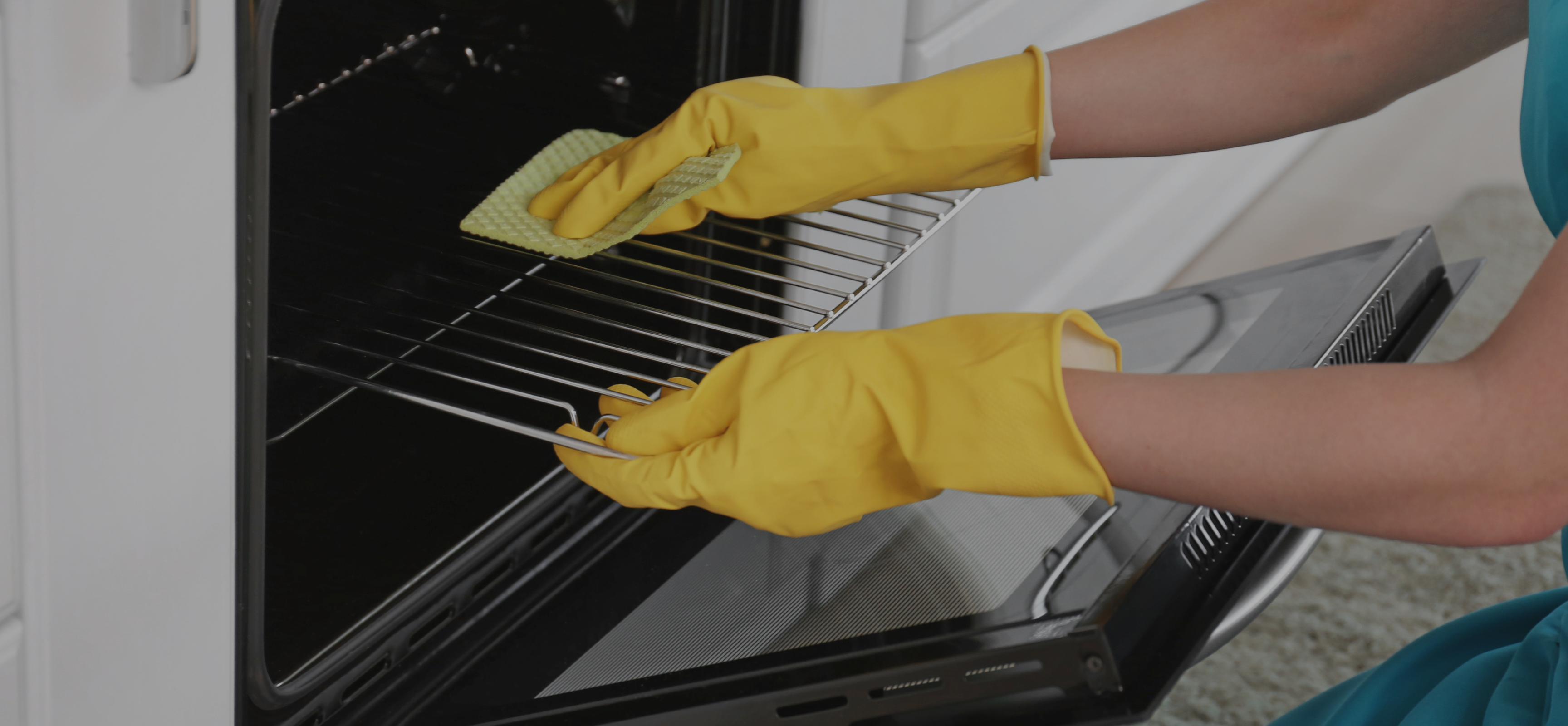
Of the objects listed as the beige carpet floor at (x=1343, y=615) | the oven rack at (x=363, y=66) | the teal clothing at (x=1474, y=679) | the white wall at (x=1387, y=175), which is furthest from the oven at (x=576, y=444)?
the white wall at (x=1387, y=175)

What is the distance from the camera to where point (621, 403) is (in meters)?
0.89

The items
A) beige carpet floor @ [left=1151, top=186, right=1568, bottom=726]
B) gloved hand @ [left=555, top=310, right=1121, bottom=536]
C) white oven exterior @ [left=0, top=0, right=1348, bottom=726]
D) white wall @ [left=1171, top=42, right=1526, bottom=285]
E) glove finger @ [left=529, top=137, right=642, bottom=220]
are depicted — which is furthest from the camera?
white wall @ [left=1171, top=42, right=1526, bottom=285]

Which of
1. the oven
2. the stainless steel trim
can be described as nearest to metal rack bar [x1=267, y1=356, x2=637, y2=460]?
the oven

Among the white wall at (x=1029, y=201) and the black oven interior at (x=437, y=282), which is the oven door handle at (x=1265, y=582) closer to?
the black oven interior at (x=437, y=282)

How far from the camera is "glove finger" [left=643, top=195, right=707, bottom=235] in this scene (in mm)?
953

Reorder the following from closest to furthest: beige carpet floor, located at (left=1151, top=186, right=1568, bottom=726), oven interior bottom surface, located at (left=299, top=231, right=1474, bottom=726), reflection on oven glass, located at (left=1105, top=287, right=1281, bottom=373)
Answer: oven interior bottom surface, located at (left=299, top=231, right=1474, bottom=726) → reflection on oven glass, located at (left=1105, top=287, right=1281, bottom=373) → beige carpet floor, located at (left=1151, top=186, right=1568, bottom=726)

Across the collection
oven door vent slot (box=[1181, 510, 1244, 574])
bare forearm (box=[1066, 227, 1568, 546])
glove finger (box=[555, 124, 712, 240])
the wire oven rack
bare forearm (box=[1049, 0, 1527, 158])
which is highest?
bare forearm (box=[1049, 0, 1527, 158])

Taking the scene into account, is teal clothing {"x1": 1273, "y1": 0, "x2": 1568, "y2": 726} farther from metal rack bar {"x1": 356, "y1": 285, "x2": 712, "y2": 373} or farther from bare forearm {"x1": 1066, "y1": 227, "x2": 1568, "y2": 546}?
metal rack bar {"x1": 356, "y1": 285, "x2": 712, "y2": 373}

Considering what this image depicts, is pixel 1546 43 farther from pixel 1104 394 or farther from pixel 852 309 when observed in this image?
pixel 852 309

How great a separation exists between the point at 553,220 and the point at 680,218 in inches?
3.7

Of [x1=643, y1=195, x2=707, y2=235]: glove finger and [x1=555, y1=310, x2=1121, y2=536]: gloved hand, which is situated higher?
[x1=643, y1=195, x2=707, y2=235]: glove finger


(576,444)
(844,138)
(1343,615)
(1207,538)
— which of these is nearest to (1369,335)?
(1207,538)

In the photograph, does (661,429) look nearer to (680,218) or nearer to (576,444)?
(576,444)

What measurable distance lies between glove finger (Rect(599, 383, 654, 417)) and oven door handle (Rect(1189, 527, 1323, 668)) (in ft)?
1.39
